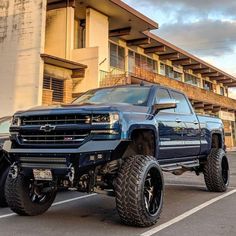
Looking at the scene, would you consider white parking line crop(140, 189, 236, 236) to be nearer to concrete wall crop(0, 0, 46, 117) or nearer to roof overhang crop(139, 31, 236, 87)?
concrete wall crop(0, 0, 46, 117)

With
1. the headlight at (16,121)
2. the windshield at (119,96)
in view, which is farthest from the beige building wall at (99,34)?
the headlight at (16,121)

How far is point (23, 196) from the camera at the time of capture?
5.94m

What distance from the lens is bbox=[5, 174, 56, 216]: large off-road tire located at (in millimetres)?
5887

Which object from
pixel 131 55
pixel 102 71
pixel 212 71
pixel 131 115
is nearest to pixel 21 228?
pixel 131 115

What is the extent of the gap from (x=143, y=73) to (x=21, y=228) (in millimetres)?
17698

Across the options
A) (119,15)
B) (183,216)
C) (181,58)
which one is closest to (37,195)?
(183,216)

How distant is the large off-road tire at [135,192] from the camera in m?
5.10

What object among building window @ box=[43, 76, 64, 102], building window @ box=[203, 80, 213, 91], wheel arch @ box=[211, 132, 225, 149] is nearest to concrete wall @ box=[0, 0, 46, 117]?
building window @ box=[43, 76, 64, 102]

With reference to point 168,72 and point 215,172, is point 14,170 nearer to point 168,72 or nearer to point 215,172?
point 215,172

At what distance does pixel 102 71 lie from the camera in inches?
768

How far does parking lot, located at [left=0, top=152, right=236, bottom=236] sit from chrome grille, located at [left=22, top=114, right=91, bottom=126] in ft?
4.84

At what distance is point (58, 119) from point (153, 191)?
5.91ft

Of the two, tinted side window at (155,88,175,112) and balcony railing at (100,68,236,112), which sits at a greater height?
balcony railing at (100,68,236,112)

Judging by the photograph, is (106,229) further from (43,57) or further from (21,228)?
(43,57)
